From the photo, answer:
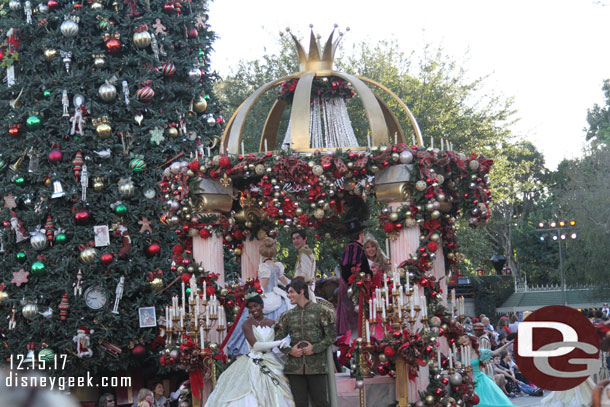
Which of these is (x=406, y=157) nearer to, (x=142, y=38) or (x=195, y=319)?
(x=195, y=319)

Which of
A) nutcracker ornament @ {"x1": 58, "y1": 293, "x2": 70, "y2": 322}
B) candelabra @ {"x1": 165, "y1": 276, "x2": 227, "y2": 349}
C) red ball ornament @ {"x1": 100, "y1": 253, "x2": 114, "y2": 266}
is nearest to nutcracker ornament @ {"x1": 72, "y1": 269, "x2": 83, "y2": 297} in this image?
nutcracker ornament @ {"x1": 58, "y1": 293, "x2": 70, "y2": 322}

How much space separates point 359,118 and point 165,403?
14.0 m

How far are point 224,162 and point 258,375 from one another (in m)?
3.12

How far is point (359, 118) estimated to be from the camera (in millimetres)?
26609

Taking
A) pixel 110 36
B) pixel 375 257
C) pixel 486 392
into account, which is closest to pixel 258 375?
pixel 375 257

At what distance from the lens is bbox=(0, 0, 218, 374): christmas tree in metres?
15.2

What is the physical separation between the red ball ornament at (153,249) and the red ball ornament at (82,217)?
1.21m

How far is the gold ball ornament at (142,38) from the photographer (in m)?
15.9

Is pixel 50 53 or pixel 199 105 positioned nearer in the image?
pixel 50 53

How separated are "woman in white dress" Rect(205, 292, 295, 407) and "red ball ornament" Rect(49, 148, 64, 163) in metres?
6.06

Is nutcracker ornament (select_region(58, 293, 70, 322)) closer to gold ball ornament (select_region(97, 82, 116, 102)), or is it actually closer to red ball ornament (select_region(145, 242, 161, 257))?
red ball ornament (select_region(145, 242, 161, 257))

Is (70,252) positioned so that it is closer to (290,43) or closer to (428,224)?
(428,224)

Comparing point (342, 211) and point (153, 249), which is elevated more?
point (342, 211)

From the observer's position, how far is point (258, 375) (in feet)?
36.0
